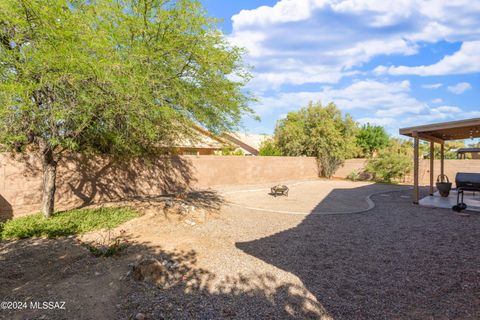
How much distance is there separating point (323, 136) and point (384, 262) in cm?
2186

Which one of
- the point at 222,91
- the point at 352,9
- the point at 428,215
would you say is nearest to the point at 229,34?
the point at 222,91

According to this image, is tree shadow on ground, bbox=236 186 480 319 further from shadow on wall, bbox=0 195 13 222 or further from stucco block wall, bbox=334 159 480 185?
stucco block wall, bbox=334 159 480 185

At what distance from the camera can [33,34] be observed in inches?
260

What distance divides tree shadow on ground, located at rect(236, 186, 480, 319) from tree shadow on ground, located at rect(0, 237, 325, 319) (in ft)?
2.58

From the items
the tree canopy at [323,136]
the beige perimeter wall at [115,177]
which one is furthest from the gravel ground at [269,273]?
the tree canopy at [323,136]

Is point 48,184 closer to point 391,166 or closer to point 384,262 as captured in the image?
point 384,262

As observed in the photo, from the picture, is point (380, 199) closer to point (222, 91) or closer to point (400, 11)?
point (400, 11)

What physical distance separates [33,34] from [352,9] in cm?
A: 1255

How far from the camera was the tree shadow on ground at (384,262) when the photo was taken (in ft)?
→ 13.8

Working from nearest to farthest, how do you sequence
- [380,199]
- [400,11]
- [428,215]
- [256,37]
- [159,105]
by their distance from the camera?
[159,105]
[428,215]
[400,11]
[380,199]
[256,37]

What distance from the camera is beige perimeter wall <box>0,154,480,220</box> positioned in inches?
376

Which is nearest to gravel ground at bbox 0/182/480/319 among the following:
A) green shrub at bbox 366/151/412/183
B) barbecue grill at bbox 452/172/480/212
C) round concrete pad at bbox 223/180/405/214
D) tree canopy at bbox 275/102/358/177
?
round concrete pad at bbox 223/180/405/214

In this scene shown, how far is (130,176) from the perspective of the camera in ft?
44.1

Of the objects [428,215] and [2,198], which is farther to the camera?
[428,215]
